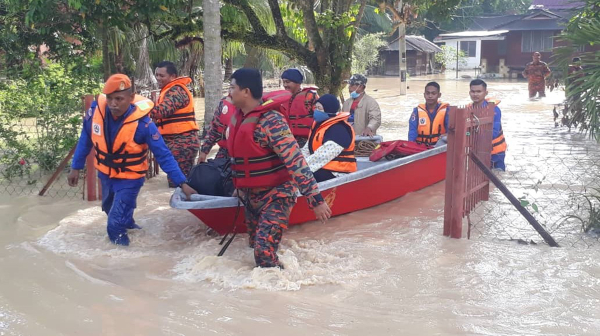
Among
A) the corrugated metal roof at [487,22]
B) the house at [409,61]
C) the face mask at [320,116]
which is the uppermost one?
the corrugated metal roof at [487,22]

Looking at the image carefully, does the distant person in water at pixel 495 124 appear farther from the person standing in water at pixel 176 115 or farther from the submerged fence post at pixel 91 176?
the submerged fence post at pixel 91 176

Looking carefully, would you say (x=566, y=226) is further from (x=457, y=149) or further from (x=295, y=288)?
(x=295, y=288)

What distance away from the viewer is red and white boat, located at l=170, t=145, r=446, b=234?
5160 mm

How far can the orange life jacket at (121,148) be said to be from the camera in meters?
5.04

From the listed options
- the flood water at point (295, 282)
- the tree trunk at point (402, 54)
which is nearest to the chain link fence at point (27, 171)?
the flood water at point (295, 282)

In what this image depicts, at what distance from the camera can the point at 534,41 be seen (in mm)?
36969

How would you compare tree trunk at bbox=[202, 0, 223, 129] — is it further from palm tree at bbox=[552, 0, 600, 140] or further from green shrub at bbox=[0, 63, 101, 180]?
palm tree at bbox=[552, 0, 600, 140]

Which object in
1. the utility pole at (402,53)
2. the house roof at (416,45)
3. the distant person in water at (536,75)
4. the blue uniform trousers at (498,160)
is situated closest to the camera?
the blue uniform trousers at (498,160)

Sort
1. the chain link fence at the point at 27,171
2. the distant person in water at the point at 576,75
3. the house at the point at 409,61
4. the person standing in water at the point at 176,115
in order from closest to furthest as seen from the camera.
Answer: the distant person in water at the point at 576,75 < the person standing in water at the point at 176,115 < the chain link fence at the point at 27,171 < the house at the point at 409,61

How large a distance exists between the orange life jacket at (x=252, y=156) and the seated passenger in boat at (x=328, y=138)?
44.7 inches

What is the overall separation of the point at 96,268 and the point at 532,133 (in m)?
11.0

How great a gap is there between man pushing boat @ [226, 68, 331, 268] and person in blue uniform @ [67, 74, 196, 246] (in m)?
0.83

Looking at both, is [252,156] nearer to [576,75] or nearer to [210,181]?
[210,181]

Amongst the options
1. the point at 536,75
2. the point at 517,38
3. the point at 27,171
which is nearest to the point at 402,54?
the point at 536,75
